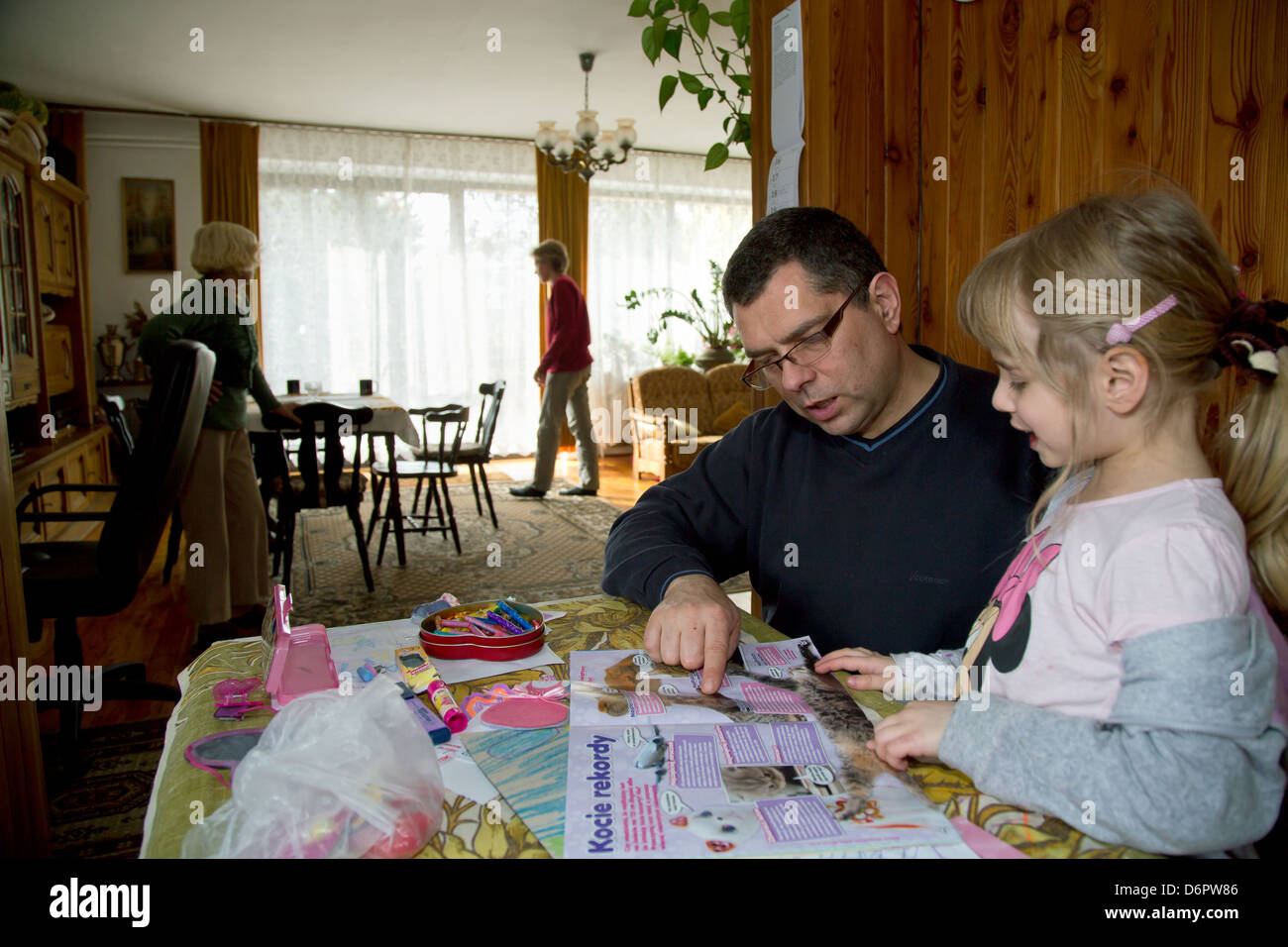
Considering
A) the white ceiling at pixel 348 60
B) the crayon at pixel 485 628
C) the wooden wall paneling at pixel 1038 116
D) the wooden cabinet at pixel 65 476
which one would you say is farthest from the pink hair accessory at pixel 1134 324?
the white ceiling at pixel 348 60

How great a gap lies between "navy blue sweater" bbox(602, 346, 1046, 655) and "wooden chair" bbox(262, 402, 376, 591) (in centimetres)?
288

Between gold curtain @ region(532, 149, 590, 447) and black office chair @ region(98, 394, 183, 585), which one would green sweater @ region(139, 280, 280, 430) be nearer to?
black office chair @ region(98, 394, 183, 585)

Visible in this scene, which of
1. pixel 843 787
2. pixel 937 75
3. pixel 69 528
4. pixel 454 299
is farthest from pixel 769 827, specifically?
pixel 454 299

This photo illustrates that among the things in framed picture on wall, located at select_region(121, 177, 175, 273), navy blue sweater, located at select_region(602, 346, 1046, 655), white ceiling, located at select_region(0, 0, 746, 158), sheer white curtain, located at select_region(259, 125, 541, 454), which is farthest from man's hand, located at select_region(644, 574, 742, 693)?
framed picture on wall, located at select_region(121, 177, 175, 273)

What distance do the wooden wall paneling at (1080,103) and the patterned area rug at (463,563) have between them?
2975 mm

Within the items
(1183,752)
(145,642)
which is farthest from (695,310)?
(1183,752)

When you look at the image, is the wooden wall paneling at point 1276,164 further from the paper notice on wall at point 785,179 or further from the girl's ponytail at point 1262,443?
the paper notice on wall at point 785,179

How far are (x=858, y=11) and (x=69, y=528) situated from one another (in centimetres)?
443

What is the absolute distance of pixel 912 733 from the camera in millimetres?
770

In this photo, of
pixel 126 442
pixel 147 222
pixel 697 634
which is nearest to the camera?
pixel 697 634

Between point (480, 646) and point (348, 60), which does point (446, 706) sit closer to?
point (480, 646)

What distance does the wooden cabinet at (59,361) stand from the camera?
4.84 meters

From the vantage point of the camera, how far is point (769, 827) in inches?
27.0

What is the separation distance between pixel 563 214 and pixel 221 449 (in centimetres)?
541
